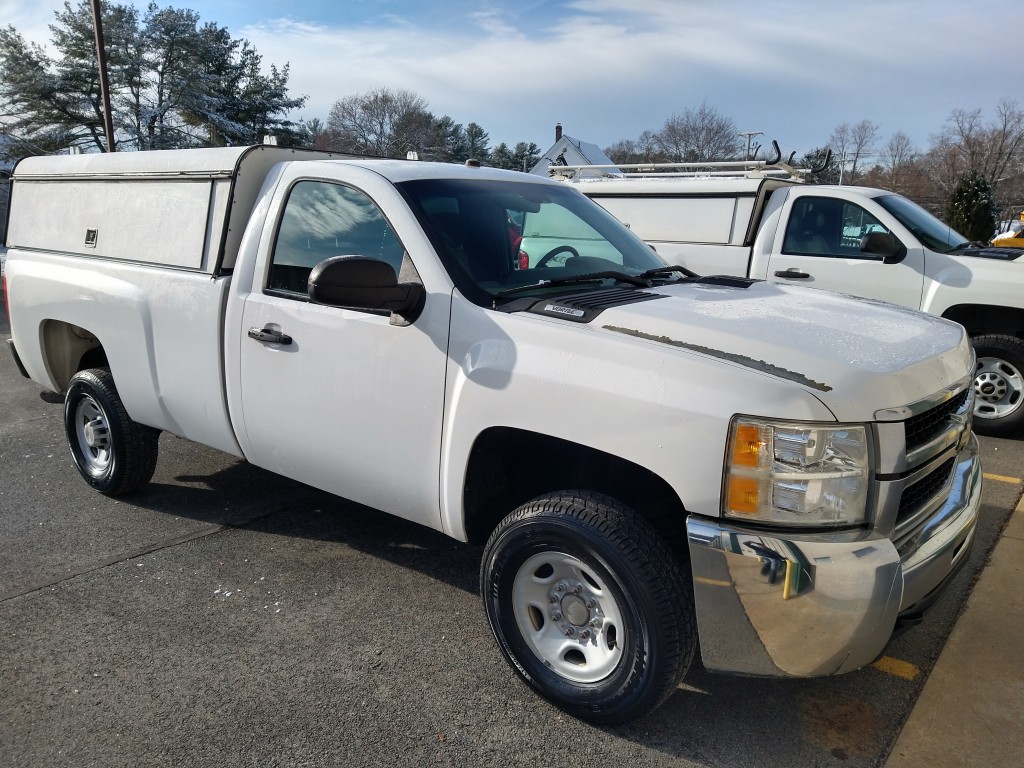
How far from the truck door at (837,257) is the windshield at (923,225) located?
0.55 ft

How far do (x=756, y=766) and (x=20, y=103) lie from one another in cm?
3451

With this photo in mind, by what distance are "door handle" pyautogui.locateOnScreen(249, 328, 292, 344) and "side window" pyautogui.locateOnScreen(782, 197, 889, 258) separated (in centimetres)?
495

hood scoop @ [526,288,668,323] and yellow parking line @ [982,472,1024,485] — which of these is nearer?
hood scoop @ [526,288,668,323]

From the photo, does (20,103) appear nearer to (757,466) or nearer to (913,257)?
(913,257)

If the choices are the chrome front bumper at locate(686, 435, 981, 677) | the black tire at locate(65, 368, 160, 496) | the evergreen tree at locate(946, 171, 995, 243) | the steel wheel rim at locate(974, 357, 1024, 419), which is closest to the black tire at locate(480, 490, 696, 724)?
the chrome front bumper at locate(686, 435, 981, 677)

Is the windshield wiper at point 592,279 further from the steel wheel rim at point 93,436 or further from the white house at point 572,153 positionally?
the white house at point 572,153

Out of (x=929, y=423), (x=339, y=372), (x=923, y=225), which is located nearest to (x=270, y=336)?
(x=339, y=372)

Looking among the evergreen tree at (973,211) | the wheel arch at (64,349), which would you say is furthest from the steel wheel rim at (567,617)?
the evergreen tree at (973,211)

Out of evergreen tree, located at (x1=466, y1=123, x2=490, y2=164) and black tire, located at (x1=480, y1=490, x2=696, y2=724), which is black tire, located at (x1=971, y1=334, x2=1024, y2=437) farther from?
evergreen tree, located at (x1=466, y1=123, x2=490, y2=164)

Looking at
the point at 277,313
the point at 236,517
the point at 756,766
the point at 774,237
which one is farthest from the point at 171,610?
the point at 774,237

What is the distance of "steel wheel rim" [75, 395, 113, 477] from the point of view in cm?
487

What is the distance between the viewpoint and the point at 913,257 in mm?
6527

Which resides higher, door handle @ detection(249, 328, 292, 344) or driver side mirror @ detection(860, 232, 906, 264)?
driver side mirror @ detection(860, 232, 906, 264)

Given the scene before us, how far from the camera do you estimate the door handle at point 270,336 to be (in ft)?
11.5
